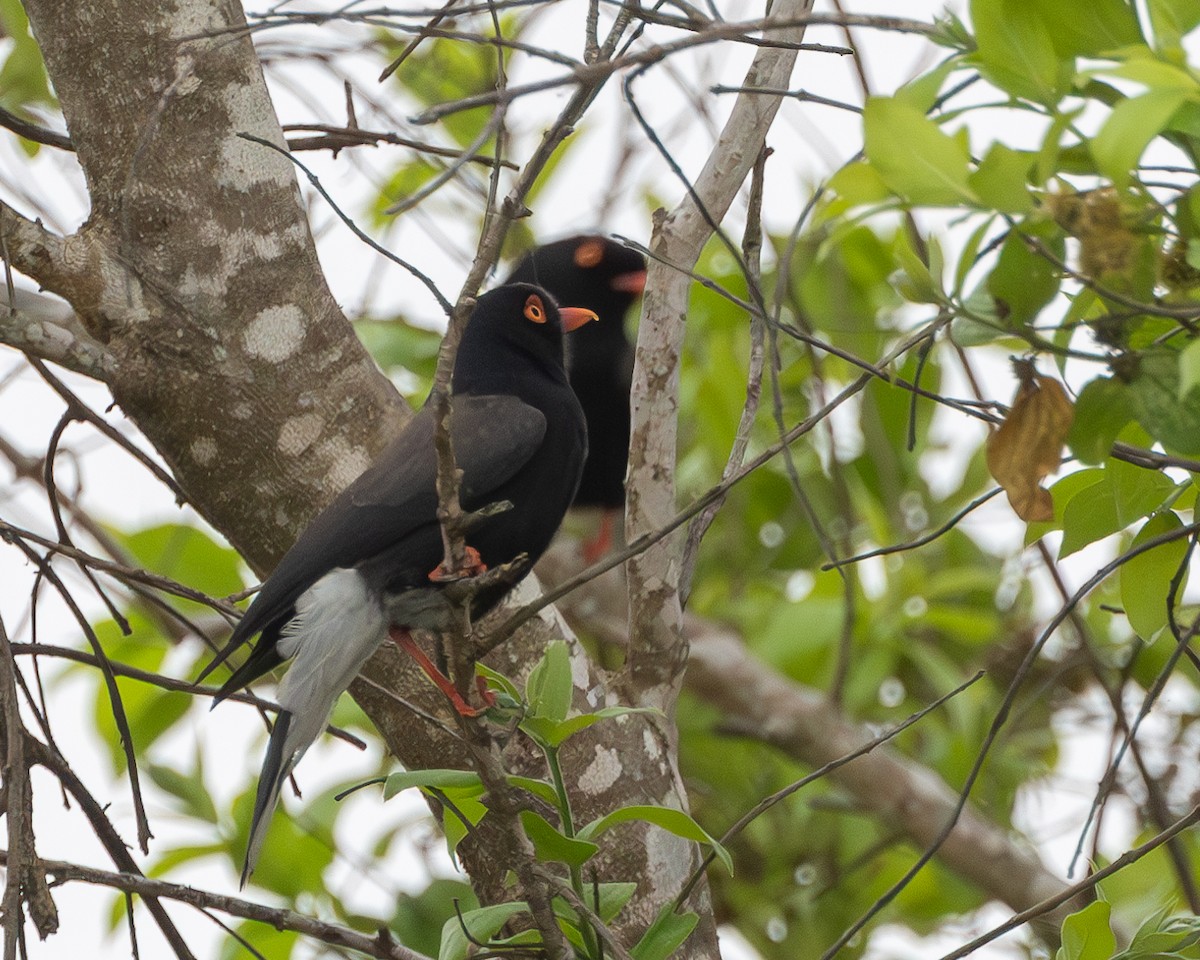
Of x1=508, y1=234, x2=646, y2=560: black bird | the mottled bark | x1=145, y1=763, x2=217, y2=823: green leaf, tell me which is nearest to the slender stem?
the mottled bark

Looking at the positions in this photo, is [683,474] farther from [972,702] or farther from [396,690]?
[396,690]

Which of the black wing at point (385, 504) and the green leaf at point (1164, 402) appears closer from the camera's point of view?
the green leaf at point (1164, 402)

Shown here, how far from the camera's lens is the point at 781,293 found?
7.65 ft

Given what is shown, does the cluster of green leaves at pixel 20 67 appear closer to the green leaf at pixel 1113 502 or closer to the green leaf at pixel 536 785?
the green leaf at pixel 536 785

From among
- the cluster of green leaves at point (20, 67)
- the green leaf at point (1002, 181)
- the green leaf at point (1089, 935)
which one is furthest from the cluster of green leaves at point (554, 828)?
the cluster of green leaves at point (20, 67)

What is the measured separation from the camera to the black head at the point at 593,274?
20.1ft

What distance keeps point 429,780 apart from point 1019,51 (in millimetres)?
1237

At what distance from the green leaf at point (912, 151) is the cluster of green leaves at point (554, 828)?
0.86 m

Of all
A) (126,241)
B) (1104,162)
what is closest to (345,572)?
(126,241)

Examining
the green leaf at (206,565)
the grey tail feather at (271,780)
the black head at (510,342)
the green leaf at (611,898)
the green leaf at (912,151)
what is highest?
the green leaf at (206,565)

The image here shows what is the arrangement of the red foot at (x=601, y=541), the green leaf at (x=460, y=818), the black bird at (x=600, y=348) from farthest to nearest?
the black bird at (x=600, y=348) < the red foot at (x=601, y=541) < the green leaf at (x=460, y=818)

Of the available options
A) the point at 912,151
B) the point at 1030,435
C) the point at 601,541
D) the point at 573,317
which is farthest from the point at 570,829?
the point at 601,541

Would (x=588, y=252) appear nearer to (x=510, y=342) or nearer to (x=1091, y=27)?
(x=510, y=342)

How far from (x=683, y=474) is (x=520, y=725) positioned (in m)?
2.99
